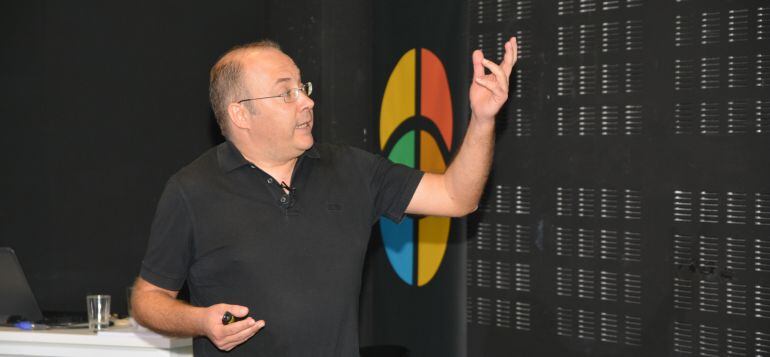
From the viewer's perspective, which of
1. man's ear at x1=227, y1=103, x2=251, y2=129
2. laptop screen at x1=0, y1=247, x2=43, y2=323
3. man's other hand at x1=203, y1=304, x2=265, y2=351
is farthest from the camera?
laptop screen at x1=0, y1=247, x2=43, y2=323

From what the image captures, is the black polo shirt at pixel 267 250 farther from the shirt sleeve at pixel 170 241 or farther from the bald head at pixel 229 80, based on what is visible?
the bald head at pixel 229 80

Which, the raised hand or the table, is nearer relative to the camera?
the raised hand

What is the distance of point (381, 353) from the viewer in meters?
3.47

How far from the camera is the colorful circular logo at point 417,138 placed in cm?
389

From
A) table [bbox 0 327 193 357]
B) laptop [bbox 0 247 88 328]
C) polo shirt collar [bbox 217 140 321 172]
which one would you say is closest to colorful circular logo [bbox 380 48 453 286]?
table [bbox 0 327 193 357]

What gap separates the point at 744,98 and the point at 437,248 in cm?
143

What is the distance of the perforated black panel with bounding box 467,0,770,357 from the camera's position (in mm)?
3049

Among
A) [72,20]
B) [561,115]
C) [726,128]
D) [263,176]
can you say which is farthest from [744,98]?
[72,20]

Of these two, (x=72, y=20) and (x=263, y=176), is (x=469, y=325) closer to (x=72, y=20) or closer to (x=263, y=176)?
(x=263, y=176)

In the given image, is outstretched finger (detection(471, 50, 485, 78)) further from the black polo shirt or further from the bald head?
the bald head

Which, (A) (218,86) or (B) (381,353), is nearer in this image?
(A) (218,86)

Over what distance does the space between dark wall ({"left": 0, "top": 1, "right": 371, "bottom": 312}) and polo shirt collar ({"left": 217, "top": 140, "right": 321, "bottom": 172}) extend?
5.56ft

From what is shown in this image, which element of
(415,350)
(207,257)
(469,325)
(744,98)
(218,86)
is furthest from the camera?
(415,350)

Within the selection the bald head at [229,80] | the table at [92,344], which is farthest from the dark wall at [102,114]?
the bald head at [229,80]
